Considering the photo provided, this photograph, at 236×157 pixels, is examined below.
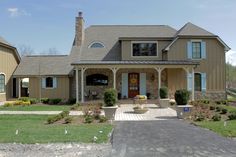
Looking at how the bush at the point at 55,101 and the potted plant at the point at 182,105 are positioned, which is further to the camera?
the bush at the point at 55,101

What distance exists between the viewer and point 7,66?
102ft

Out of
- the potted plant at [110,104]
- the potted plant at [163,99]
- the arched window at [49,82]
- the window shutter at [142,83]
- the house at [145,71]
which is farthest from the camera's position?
the arched window at [49,82]

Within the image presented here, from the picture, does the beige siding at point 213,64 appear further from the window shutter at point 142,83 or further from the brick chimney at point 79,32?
the brick chimney at point 79,32

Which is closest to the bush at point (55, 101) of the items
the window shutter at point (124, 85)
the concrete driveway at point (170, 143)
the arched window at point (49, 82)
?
the arched window at point (49, 82)

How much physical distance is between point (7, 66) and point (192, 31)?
17.2 meters

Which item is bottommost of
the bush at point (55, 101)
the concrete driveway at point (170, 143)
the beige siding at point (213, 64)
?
the concrete driveway at point (170, 143)

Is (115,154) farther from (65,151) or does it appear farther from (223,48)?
(223,48)

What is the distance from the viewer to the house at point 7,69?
1182 inches

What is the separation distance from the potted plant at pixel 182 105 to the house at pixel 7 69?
59.2 ft

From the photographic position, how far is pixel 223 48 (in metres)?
29.0

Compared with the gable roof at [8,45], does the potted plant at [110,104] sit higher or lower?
lower

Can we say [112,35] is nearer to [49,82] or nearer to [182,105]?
[49,82]

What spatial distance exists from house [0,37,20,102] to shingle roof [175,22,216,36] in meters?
15.8

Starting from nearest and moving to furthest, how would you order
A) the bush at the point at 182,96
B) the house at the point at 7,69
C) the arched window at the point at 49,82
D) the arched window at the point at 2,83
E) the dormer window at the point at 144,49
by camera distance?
the bush at the point at 182,96, the dormer window at the point at 144,49, the arched window at the point at 2,83, the house at the point at 7,69, the arched window at the point at 49,82
